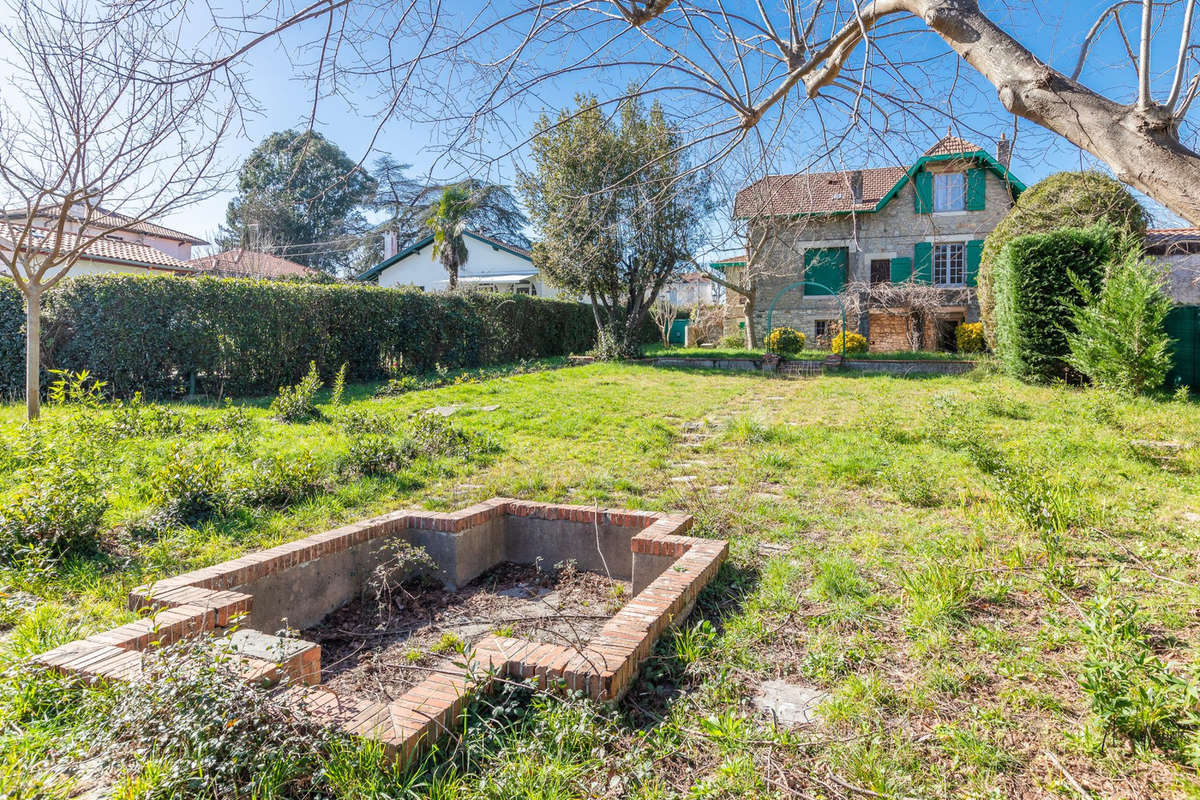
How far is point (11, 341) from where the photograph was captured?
8.75 metres

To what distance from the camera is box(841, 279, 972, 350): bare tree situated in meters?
19.1

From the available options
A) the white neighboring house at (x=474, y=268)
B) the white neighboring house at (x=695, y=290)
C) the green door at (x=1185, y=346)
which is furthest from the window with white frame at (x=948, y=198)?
the white neighboring house at (x=474, y=268)

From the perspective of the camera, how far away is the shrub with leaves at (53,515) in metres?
3.38

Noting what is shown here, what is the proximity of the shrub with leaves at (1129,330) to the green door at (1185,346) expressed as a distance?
655 millimetres

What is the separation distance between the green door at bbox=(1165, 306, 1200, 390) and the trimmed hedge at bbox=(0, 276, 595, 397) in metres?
12.7

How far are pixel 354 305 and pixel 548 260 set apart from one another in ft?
21.7

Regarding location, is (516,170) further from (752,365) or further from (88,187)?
(752,365)

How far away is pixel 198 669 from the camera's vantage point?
1.82 metres

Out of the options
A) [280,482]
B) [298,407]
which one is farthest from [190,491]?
[298,407]

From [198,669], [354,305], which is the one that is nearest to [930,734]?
[198,669]

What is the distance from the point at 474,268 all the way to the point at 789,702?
2998 cm

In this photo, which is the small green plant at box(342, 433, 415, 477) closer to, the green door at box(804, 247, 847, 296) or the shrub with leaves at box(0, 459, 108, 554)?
the shrub with leaves at box(0, 459, 108, 554)

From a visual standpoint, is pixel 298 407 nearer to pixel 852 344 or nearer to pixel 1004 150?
pixel 1004 150

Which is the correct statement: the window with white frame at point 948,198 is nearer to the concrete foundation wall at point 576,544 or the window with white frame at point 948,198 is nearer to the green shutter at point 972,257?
the green shutter at point 972,257
